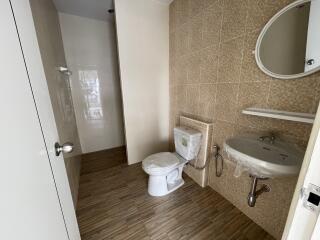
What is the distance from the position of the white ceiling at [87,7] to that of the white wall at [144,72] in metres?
0.30

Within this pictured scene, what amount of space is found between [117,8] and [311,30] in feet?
6.30

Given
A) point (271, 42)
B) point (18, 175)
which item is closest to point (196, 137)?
point (271, 42)

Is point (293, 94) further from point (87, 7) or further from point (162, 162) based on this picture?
point (87, 7)

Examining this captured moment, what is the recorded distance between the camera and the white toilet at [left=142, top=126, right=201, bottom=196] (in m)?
1.60

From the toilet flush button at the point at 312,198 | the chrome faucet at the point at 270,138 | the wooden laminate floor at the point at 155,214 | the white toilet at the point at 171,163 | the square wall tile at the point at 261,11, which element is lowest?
the wooden laminate floor at the point at 155,214

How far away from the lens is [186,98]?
199 cm

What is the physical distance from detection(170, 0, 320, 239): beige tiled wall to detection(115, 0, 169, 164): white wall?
1.00 feet

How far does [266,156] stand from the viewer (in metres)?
1.04

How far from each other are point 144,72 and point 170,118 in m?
0.85

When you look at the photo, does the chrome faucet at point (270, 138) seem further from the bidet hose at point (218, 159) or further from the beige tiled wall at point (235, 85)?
the bidet hose at point (218, 159)

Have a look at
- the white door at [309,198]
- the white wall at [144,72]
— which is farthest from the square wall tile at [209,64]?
the white door at [309,198]

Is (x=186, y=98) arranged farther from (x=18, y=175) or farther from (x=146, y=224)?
(x=18, y=175)

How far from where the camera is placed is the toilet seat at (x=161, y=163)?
1.57m

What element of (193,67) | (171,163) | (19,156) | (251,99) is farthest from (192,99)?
(19,156)
